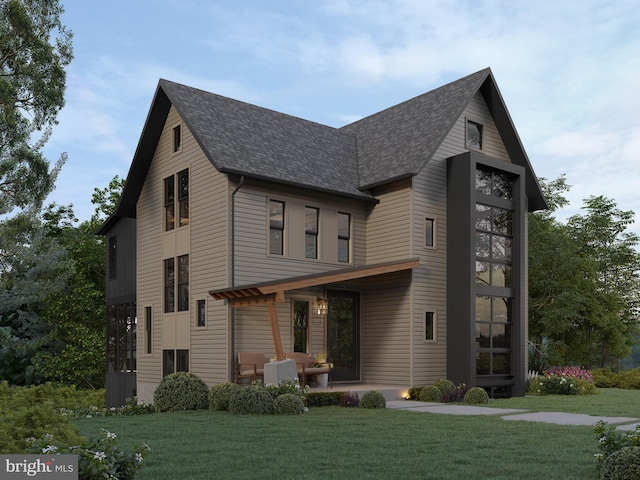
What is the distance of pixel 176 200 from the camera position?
20.0 metres

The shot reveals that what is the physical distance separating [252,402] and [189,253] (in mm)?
6332

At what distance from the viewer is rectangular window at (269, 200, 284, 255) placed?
60.1ft

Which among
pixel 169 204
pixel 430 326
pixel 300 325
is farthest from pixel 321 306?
pixel 169 204

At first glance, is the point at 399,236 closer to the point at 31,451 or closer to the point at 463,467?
the point at 463,467

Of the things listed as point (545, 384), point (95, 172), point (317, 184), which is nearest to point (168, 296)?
point (317, 184)

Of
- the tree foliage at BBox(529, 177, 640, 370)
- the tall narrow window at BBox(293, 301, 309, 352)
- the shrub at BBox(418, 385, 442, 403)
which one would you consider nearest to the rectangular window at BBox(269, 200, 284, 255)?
the tall narrow window at BBox(293, 301, 309, 352)

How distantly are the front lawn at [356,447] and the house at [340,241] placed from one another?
5065 millimetres

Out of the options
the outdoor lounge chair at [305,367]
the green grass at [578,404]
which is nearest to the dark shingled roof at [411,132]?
the outdoor lounge chair at [305,367]

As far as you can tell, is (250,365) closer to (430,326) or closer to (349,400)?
(349,400)

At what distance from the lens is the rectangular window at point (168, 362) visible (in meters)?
19.7

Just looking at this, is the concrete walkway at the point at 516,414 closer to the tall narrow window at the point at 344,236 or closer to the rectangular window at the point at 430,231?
the rectangular window at the point at 430,231

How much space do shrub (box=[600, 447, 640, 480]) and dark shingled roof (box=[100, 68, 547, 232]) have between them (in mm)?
12082

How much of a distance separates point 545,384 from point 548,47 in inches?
395

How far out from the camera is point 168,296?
66.3ft
